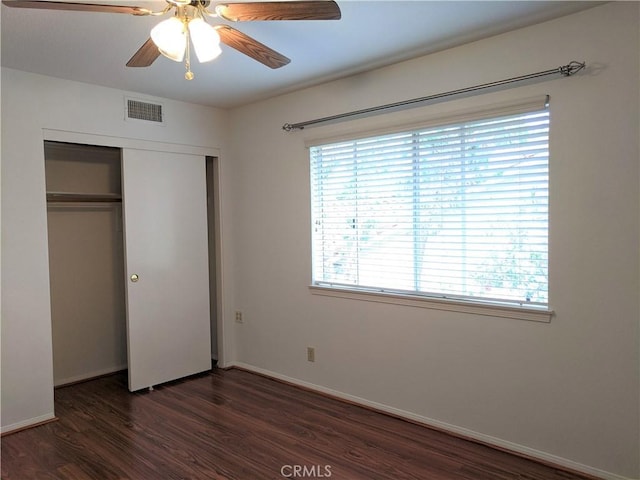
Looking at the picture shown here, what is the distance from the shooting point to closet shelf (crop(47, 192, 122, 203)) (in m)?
3.80

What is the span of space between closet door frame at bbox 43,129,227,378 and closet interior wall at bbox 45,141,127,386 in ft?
0.96

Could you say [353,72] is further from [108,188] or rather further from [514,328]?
[108,188]

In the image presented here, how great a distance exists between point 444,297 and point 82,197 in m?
3.13

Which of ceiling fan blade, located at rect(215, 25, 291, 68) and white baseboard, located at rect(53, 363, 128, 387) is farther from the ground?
ceiling fan blade, located at rect(215, 25, 291, 68)

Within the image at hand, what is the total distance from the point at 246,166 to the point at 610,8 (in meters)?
2.98

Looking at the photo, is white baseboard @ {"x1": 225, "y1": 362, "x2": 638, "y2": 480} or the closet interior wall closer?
white baseboard @ {"x1": 225, "y1": 362, "x2": 638, "y2": 480}

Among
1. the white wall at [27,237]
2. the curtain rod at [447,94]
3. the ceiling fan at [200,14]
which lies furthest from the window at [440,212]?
the white wall at [27,237]

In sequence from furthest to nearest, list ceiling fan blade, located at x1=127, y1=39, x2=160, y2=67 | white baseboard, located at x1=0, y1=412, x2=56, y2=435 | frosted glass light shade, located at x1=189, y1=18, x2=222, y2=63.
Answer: white baseboard, located at x1=0, y1=412, x2=56, y2=435 < ceiling fan blade, located at x1=127, y1=39, x2=160, y2=67 < frosted glass light shade, located at x1=189, y1=18, x2=222, y2=63

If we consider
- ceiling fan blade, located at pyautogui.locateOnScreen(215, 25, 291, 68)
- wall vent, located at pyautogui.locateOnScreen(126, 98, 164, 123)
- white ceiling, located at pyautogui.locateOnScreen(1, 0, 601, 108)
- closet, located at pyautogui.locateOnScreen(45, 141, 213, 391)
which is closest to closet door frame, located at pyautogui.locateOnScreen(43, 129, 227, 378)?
closet, located at pyautogui.locateOnScreen(45, 141, 213, 391)

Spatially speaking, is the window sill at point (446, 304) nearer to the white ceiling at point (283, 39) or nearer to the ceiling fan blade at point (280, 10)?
the white ceiling at point (283, 39)

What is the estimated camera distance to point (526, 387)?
268cm

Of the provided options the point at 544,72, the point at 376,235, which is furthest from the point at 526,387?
the point at 544,72

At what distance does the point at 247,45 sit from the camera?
215 centimetres

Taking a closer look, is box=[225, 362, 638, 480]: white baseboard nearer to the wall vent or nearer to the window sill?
the window sill
